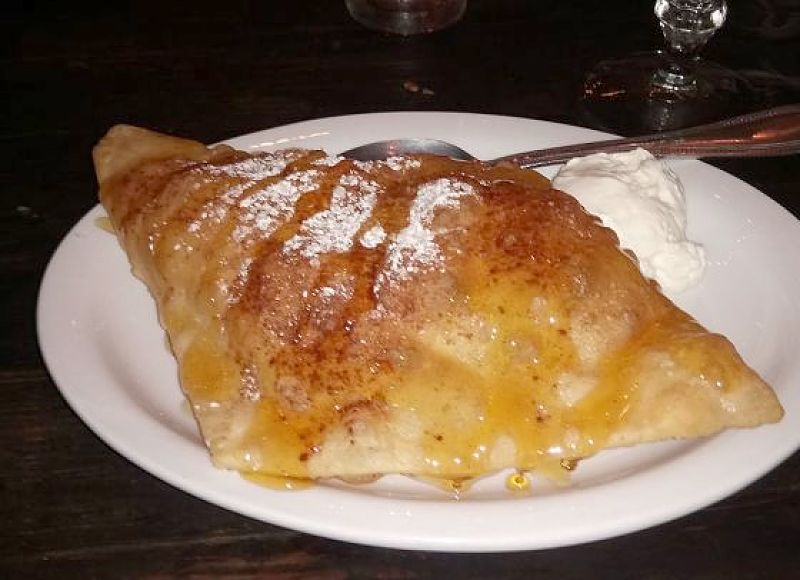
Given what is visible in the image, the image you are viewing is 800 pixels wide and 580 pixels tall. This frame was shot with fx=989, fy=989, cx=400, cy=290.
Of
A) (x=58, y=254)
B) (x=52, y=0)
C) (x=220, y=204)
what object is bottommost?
(x=52, y=0)

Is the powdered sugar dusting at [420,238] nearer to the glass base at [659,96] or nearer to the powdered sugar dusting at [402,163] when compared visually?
the powdered sugar dusting at [402,163]

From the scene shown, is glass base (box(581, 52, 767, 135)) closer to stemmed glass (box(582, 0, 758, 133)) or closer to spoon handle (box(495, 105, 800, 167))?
stemmed glass (box(582, 0, 758, 133))

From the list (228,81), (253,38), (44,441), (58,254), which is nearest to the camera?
(44,441)

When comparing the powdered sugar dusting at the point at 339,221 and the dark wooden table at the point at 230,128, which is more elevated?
the powdered sugar dusting at the point at 339,221

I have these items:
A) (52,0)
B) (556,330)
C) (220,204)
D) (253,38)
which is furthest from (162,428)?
(52,0)

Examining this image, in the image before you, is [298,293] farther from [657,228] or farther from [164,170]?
[657,228]

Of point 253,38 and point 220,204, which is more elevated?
point 220,204

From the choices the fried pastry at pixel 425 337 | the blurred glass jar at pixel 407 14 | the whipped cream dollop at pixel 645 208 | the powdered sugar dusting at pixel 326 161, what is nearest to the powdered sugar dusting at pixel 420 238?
the fried pastry at pixel 425 337

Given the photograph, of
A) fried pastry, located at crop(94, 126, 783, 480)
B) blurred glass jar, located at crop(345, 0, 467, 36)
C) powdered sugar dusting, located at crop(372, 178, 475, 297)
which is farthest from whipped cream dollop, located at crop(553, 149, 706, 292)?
blurred glass jar, located at crop(345, 0, 467, 36)
